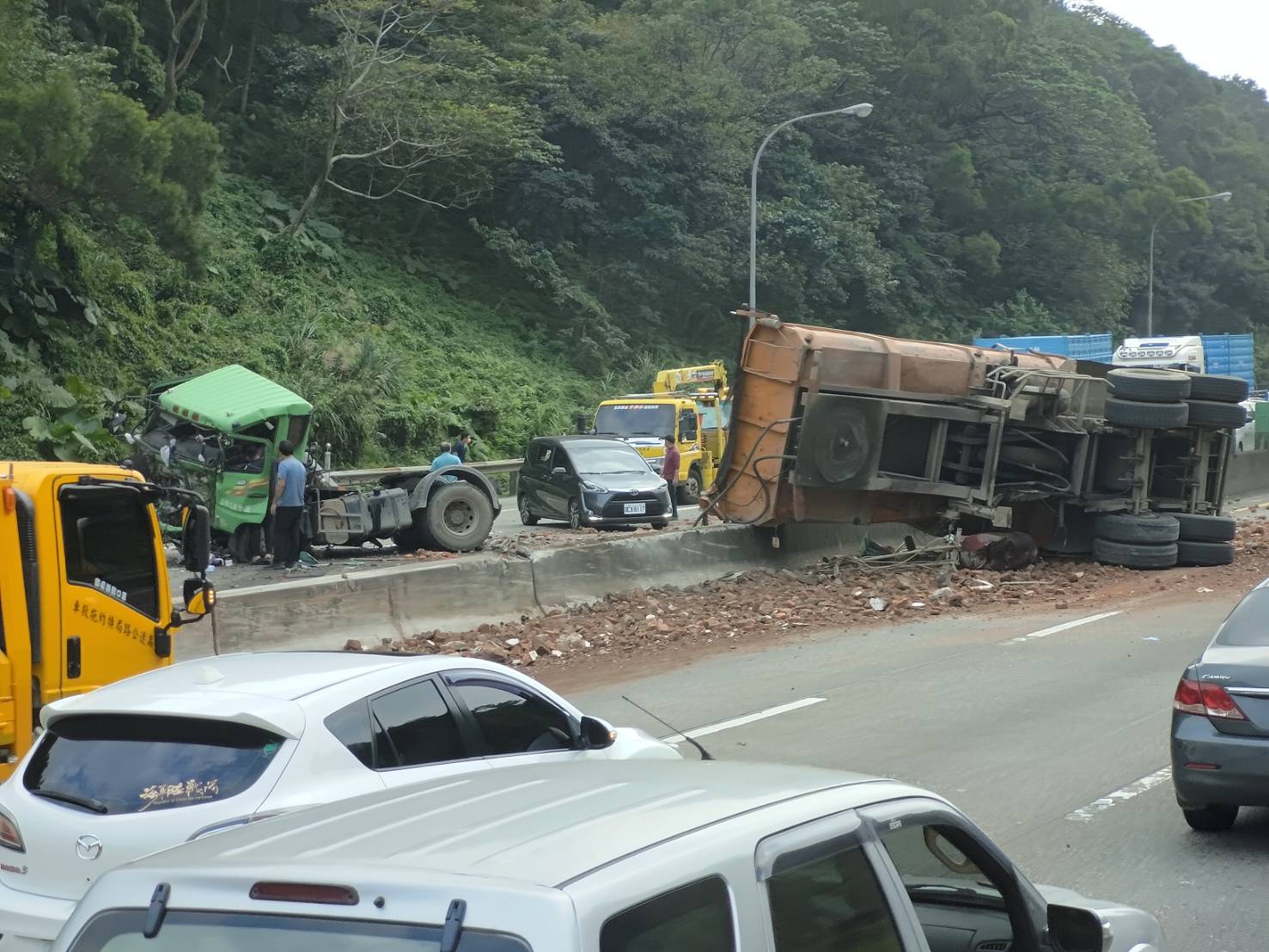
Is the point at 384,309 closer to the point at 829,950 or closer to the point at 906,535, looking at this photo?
the point at 906,535

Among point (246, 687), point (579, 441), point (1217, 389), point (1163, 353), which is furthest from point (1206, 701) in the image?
point (1163, 353)

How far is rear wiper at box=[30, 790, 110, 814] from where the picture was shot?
15.8 feet

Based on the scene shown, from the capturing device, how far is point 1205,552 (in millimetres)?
17609

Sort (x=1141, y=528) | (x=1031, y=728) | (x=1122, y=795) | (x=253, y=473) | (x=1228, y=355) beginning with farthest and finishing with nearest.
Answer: (x=1228, y=355)
(x=1141, y=528)
(x=253, y=473)
(x=1031, y=728)
(x=1122, y=795)

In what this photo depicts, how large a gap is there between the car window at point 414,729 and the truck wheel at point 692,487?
24.1m

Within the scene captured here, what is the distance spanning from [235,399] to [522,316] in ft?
93.4

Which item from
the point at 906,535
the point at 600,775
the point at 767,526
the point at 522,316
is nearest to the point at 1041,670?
the point at 767,526

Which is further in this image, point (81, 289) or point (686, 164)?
point (686, 164)

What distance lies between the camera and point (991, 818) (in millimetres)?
7328

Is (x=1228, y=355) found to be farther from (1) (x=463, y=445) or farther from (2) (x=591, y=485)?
(2) (x=591, y=485)

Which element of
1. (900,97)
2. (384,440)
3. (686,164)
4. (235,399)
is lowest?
(384,440)

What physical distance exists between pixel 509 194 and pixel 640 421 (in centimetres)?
1921

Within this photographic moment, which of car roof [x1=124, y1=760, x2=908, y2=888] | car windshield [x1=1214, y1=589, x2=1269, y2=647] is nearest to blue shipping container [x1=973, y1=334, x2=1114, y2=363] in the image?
car windshield [x1=1214, y1=589, x2=1269, y2=647]

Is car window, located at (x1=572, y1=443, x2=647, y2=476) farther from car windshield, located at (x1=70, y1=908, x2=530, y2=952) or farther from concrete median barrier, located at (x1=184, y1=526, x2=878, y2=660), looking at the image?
car windshield, located at (x1=70, y1=908, x2=530, y2=952)
